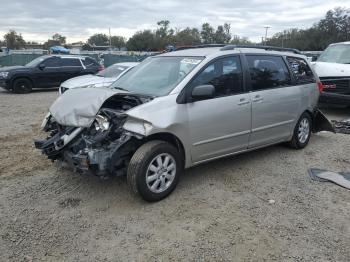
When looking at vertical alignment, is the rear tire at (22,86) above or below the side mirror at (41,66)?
below

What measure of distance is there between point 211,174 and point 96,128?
1830 mm

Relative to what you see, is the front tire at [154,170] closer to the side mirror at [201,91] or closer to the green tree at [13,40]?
the side mirror at [201,91]

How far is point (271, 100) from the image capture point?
5539 millimetres

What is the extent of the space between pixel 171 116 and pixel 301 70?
3.26 m

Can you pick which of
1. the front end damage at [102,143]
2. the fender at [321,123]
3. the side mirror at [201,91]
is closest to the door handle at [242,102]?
the side mirror at [201,91]

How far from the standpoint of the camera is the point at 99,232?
3.67 meters

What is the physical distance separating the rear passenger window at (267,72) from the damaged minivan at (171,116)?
16mm

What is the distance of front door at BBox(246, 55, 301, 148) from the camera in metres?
5.35

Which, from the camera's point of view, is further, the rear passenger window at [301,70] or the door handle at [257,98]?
the rear passenger window at [301,70]

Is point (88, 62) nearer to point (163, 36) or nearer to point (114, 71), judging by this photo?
point (114, 71)

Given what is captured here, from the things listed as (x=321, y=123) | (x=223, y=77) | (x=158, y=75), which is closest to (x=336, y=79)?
(x=321, y=123)

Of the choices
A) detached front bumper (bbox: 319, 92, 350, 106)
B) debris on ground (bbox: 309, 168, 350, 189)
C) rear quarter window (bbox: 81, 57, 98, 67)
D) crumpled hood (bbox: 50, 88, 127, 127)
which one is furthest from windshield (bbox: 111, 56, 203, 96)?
rear quarter window (bbox: 81, 57, 98, 67)

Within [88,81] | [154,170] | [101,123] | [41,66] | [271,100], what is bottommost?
[154,170]

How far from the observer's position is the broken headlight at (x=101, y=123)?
13.9ft
